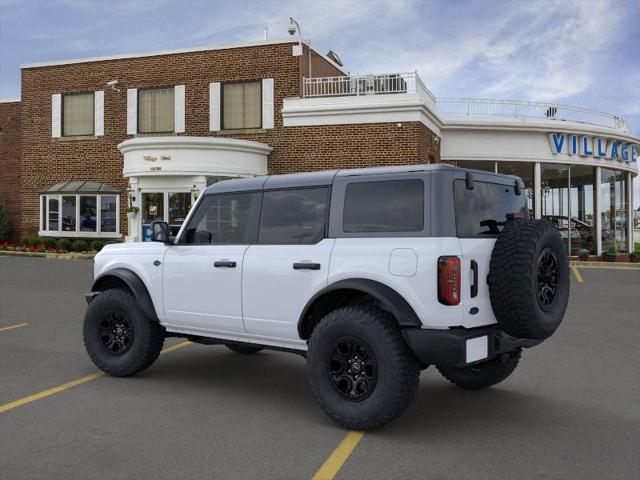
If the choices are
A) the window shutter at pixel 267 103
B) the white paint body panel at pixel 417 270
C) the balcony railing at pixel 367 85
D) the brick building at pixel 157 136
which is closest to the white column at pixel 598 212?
the brick building at pixel 157 136

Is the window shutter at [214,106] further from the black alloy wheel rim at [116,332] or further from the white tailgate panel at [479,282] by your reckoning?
the white tailgate panel at [479,282]

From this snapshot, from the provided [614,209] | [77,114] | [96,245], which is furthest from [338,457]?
[614,209]

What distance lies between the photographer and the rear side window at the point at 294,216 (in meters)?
5.17

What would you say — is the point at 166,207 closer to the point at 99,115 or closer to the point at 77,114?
the point at 99,115

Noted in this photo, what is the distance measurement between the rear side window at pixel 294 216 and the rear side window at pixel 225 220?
0.13 meters

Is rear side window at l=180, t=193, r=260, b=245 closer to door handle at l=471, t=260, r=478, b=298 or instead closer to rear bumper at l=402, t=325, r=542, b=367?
rear bumper at l=402, t=325, r=542, b=367

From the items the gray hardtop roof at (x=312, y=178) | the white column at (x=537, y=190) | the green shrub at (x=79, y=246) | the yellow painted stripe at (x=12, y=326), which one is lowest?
the yellow painted stripe at (x=12, y=326)

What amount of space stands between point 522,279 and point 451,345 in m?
0.73

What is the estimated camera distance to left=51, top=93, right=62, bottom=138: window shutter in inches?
1056

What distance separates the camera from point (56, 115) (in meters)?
26.9

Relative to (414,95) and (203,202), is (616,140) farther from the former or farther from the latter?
(203,202)

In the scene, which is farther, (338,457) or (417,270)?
(417,270)

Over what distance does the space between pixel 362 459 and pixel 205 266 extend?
2431 millimetres

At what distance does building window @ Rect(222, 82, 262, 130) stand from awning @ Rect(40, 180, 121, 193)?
555cm
